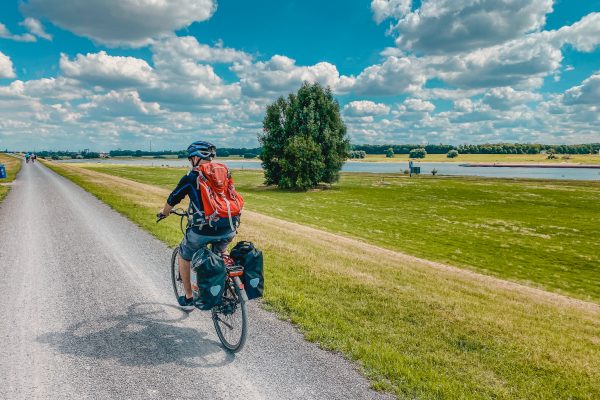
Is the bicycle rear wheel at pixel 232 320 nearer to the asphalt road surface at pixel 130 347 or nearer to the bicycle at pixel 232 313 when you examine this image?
the bicycle at pixel 232 313

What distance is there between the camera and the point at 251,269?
609 cm

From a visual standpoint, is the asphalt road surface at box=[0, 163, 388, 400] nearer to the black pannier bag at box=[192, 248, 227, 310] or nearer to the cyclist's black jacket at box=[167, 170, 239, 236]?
the black pannier bag at box=[192, 248, 227, 310]

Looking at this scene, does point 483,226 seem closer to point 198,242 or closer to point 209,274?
point 198,242

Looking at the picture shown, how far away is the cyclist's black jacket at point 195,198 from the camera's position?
19.7 ft

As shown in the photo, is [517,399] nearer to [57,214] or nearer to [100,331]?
[100,331]

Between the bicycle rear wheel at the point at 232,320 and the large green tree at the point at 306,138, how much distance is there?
168ft

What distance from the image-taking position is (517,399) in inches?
203

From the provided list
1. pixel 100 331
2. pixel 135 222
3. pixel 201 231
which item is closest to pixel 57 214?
pixel 135 222

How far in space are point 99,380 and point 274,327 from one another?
2.91m

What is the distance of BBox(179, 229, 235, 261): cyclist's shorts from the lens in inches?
244

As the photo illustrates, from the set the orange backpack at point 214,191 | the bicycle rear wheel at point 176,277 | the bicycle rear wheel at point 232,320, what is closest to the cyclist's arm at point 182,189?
the orange backpack at point 214,191

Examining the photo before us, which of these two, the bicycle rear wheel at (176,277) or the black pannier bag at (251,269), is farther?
the bicycle rear wheel at (176,277)

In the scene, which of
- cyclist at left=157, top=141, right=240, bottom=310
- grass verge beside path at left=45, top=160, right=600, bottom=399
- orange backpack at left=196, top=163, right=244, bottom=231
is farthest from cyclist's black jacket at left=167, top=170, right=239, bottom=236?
grass verge beside path at left=45, top=160, right=600, bottom=399

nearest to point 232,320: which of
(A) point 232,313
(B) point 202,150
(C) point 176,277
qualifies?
(A) point 232,313
